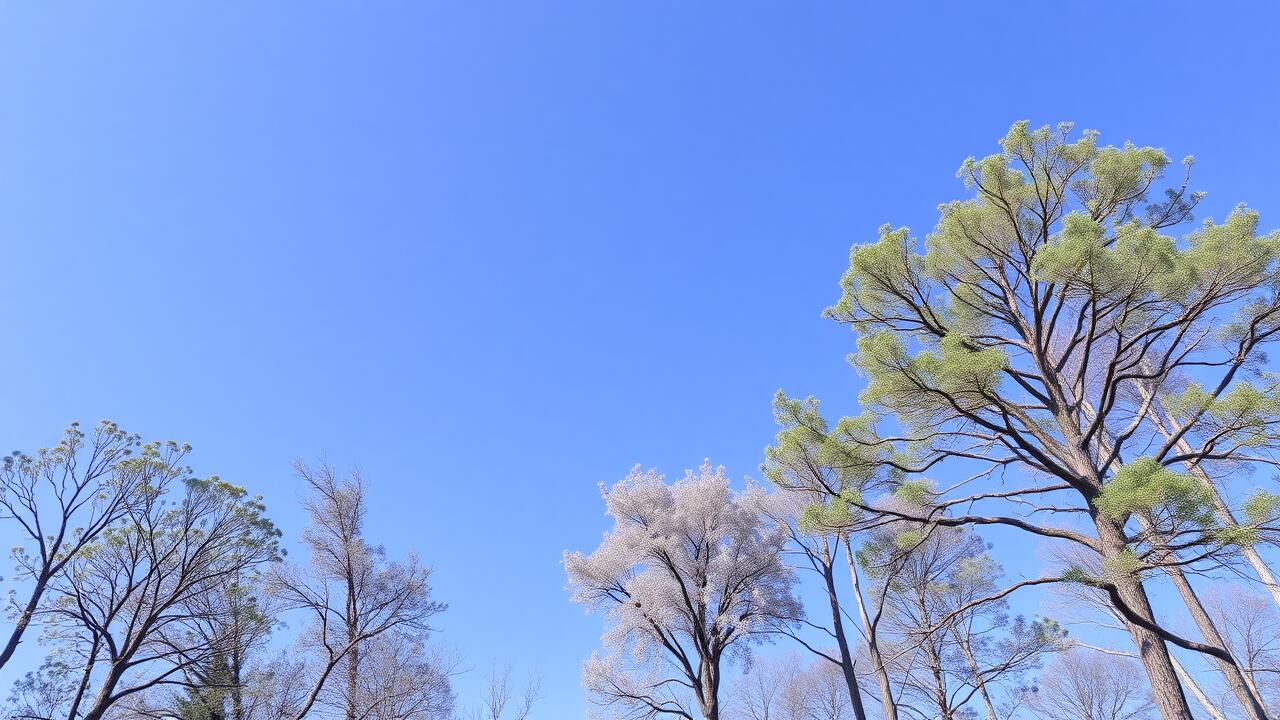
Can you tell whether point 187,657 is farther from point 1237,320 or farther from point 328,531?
point 1237,320

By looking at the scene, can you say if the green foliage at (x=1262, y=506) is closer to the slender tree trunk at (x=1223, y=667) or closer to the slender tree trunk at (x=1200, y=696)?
the slender tree trunk at (x=1223, y=667)

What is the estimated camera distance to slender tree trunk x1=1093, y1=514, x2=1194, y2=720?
5.22 m

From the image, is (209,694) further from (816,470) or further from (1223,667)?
(1223,667)

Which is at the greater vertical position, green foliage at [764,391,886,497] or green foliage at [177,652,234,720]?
green foliage at [764,391,886,497]

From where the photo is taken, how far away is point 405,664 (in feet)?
45.8

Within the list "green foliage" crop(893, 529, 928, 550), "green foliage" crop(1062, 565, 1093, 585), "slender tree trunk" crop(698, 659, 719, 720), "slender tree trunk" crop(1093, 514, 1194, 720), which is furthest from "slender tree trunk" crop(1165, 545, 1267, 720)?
"slender tree trunk" crop(698, 659, 719, 720)

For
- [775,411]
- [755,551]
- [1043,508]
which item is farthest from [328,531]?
[1043,508]

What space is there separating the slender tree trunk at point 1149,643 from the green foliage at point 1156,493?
0.52 metres

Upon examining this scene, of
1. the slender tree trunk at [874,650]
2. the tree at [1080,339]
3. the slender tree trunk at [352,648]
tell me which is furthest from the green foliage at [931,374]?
the slender tree trunk at [352,648]

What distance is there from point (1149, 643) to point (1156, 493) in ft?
5.66

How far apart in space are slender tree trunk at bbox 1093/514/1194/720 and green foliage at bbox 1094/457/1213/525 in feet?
1.70

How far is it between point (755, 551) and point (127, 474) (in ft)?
43.9

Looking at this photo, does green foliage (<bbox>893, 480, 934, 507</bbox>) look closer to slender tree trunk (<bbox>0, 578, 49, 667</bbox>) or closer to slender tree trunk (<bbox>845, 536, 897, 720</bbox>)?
slender tree trunk (<bbox>845, 536, 897, 720</bbox>)

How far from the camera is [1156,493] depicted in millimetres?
4840
